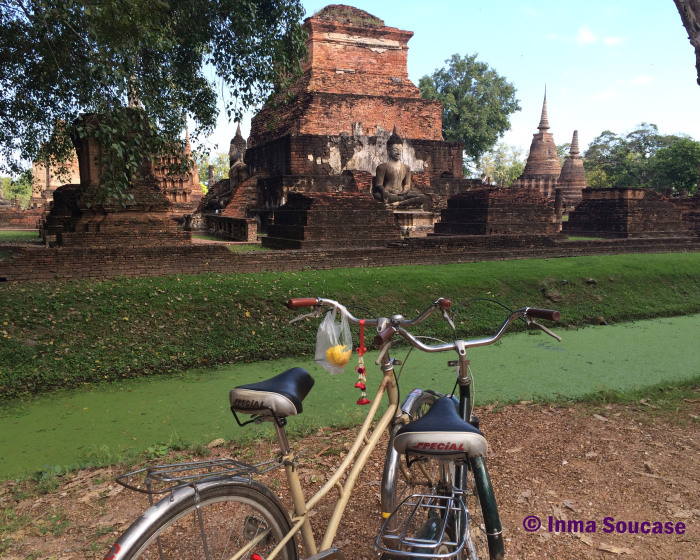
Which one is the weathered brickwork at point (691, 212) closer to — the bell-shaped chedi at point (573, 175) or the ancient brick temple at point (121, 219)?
the ancient brick temple at point (121, 219)

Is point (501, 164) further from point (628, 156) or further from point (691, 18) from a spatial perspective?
point (691, 18)

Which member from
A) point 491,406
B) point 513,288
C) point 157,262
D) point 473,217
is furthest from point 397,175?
point 491,406

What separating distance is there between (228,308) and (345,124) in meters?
14.1

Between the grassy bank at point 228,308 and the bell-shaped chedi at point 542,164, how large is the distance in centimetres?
2717

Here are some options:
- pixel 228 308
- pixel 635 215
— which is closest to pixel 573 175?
pixel 635 215

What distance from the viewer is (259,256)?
8.55 metres

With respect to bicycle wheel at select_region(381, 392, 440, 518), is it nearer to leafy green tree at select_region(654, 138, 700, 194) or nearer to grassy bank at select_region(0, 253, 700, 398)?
grassy bank at select_region(0, 253, 700, 398)

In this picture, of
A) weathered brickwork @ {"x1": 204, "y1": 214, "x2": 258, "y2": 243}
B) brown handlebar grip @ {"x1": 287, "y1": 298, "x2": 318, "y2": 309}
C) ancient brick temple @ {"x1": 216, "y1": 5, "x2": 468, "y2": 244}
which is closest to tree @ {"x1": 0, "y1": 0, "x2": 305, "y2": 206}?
brown handlebar grip @ {"x1": 287, "y1": 298, "x2": 318, "y2": 309}

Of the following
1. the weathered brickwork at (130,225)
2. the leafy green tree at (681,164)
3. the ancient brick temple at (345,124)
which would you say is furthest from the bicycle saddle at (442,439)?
the leafy green tree at (681,164)

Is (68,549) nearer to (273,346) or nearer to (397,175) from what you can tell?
(273,346)

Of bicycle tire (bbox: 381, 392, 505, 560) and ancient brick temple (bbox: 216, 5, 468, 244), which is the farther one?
ancient brick temple (bbox: 216, 5, 468, 244)

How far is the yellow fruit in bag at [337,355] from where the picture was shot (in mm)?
1984

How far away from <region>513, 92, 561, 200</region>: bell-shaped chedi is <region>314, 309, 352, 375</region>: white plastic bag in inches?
1383

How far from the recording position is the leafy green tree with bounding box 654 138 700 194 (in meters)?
32.7
